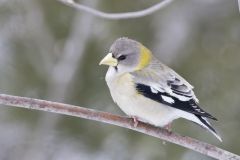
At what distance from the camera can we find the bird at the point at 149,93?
3.26 m

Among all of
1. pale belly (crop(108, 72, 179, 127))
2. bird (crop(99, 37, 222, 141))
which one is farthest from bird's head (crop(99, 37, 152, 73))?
pale belly (crop(108, 72, 179, 127))

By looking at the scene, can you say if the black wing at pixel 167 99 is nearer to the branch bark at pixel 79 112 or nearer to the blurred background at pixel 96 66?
the branch bark at pixel 79 112

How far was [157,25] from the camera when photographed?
18.1 feet

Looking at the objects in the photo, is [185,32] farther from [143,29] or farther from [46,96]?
[46,96]

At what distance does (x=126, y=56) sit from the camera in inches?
139

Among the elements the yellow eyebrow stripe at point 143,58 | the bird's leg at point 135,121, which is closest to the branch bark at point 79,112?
the bird's leg at point 135,121

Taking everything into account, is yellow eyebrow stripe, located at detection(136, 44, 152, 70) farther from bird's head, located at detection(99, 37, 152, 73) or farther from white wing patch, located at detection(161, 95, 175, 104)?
white wing patch, located at detection(161, 95, 175, 104)

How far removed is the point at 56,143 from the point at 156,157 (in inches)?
38.9

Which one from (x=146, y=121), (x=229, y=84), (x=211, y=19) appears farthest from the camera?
(x=211, y=19)

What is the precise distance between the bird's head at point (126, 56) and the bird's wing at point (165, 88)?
69 mm

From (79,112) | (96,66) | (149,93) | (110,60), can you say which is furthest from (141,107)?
(96,66)

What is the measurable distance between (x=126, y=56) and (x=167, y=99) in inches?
15.4

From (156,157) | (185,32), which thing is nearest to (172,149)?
(156,157)

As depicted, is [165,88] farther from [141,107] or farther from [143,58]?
[143,58]
